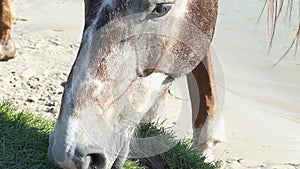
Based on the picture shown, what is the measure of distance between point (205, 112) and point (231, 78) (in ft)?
5.19

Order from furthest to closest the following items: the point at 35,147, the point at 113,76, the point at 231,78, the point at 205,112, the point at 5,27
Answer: the point at 231,78 → the point at 5,27 → the point at 205,112 → the point at 35,147 → the point at 113,76

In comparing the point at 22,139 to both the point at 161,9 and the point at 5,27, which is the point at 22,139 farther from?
the point at 5,27

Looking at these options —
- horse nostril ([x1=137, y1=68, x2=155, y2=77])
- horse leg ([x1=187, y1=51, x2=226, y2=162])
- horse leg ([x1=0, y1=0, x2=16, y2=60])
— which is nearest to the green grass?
horse leg ([x1=187, y1=51, x2=226, y2=162])

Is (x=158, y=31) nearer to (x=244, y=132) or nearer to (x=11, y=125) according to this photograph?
(x=11, y=125)

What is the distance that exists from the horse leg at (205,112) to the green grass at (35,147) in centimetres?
35

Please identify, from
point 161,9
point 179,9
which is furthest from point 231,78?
point 161,9

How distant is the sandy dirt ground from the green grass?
525 mm

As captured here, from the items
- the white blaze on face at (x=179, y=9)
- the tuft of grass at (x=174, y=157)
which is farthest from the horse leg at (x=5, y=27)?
the white blaze on face at (x=179, y=9)

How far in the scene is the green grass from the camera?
310cm

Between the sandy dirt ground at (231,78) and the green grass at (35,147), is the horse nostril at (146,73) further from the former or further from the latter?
the sandy dirt ground at (231,78)

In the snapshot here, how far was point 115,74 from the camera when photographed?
8.61ft

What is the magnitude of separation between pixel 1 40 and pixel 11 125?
1.65 meters

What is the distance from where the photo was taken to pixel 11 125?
3.40m

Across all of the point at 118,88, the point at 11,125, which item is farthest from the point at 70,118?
the point at 11,125
